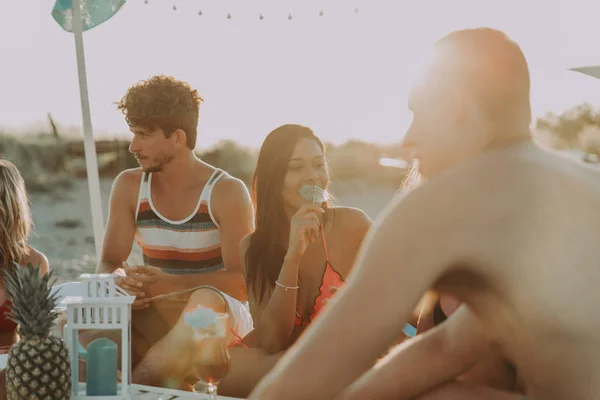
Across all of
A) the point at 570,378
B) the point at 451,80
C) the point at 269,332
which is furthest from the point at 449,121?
the point at 269,332

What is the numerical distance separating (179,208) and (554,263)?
95.4 inches

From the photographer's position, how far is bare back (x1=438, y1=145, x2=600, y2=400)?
754mm

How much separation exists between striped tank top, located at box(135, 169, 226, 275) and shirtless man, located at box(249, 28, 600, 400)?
2.24m

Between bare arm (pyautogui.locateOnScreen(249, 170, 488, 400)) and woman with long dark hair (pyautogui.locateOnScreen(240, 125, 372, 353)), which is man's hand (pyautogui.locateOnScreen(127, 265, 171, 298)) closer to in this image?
woman with long dark hair (pyautogui.locateOnScreen(240, 125, 372, 353))

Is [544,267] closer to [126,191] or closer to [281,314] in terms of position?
[281,314]

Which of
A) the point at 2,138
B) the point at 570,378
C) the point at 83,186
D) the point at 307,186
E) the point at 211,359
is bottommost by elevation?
the point at 83,186

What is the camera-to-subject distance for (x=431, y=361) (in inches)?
46.5

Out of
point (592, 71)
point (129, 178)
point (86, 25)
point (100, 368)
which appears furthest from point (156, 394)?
point (86, 25)

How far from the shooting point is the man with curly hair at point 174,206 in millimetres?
2984

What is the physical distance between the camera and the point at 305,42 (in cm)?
398

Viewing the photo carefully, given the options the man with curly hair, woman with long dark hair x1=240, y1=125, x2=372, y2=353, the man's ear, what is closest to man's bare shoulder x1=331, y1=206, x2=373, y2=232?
woman with long dark hair x1=240, y1=125, x2=372, y2=353

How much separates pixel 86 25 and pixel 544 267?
3569mm

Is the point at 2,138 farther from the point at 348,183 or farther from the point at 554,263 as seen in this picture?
the point at 554,263

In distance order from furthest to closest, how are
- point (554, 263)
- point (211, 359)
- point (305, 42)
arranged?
1. point (305, 42)
2. point (211, 359)
3. point (554, 263)
